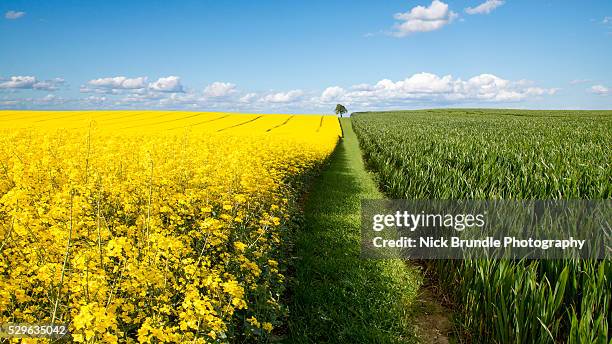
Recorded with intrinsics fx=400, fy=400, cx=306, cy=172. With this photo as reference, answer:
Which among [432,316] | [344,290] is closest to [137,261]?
[344,290]

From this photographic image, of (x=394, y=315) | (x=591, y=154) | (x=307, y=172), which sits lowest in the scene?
(x=394, y=315)

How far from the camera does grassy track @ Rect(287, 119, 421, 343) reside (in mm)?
4762

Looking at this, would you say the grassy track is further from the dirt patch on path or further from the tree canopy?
the tree canopy

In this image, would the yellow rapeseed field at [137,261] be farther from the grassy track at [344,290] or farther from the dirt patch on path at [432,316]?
the dirt patch on path at [432,316]

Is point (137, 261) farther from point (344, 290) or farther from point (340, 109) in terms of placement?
point (340, 109)

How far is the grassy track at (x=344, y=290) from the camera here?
4762mm

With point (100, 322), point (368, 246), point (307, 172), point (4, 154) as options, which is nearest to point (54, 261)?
point (100, 322)

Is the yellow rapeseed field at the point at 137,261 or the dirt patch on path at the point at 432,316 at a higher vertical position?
the yellow rapeseed field at the point at 137,261

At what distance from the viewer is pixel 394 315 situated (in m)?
5.13

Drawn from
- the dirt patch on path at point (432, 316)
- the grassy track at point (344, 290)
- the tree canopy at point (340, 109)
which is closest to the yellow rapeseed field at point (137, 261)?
the grassy track at point (344, 290)

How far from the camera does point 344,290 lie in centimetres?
576

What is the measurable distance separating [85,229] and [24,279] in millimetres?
996

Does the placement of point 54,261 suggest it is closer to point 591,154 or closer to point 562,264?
point 562,264

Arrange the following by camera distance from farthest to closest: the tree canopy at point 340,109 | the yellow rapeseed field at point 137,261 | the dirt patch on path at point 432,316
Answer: the tree canopy at point 340,109 → the dirt patch on path at point 432,316 → the yellow rapeseed field at point 137,261
